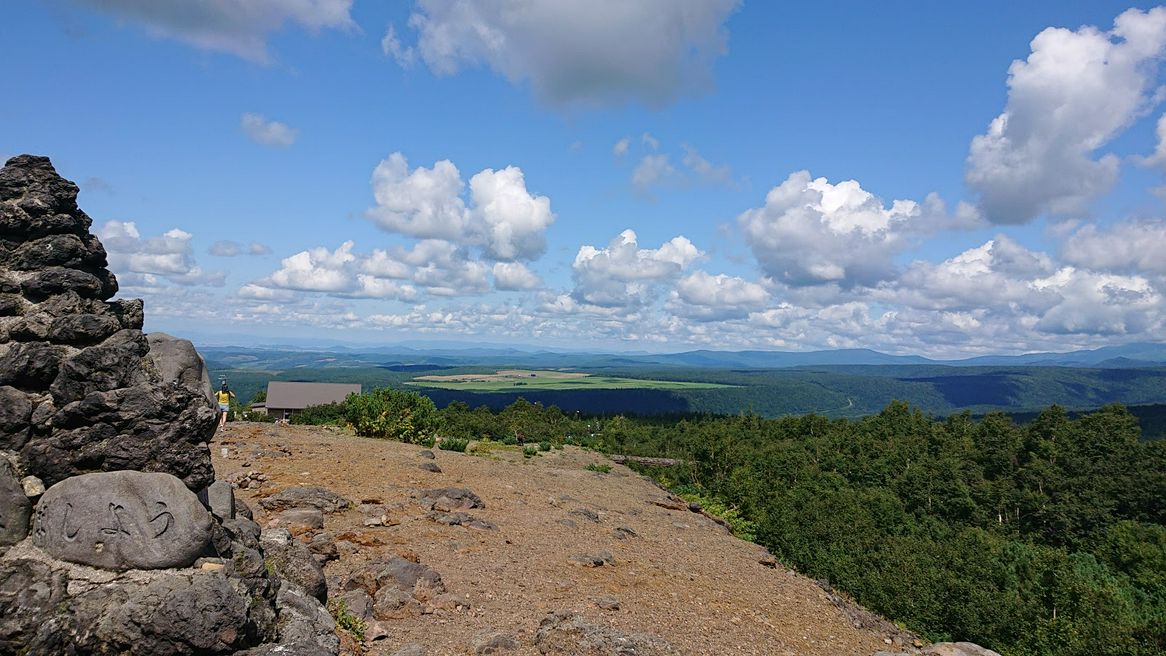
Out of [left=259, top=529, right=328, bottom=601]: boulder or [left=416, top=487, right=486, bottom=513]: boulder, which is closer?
[left=259, top=529, right=328, bottom=601]: boulder

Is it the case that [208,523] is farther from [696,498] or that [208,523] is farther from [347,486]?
[696,498]

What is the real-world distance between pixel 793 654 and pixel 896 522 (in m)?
32.6

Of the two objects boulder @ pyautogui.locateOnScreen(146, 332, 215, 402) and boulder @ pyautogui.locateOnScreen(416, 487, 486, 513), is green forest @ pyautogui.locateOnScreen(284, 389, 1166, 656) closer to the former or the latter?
boulder @ pyautogui.locateOnScreen(416, 487, 486, 513)

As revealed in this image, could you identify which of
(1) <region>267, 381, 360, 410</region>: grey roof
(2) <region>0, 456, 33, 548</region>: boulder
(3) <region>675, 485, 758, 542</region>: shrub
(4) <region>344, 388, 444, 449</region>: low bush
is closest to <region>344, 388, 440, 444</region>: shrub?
(4) <region>344, 388, 444, 449</region>: low bush

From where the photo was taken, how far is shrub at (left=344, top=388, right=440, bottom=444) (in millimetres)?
32500

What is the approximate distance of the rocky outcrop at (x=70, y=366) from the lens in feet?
24.0

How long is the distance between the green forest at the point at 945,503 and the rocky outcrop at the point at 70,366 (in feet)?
78.7

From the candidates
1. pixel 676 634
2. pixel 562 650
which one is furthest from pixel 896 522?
pixel 562 650

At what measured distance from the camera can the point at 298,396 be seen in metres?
50.5

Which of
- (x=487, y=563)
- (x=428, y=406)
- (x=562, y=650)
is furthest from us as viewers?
(x=428, y=406)

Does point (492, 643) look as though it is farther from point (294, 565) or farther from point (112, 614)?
point (112, 614)

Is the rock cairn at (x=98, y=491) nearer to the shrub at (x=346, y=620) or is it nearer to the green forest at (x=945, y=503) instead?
the shrub at (x=346, y=620)

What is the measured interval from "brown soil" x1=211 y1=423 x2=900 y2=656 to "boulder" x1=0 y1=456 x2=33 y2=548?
480 cm

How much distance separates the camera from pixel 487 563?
1430 cm
